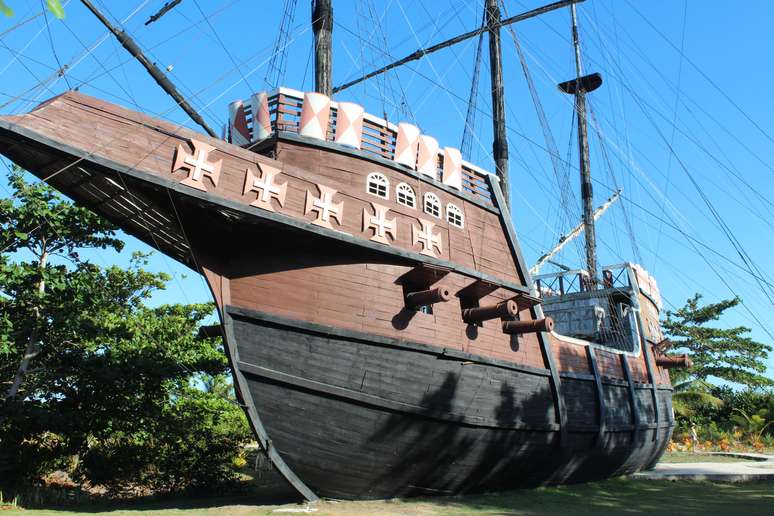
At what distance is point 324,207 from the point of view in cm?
772

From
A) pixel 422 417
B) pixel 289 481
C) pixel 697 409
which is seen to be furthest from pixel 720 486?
pixel 697 409

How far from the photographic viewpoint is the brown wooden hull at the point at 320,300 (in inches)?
262

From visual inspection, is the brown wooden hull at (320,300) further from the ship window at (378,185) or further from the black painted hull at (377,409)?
the ship window at (378,185)

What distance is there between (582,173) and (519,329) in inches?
615

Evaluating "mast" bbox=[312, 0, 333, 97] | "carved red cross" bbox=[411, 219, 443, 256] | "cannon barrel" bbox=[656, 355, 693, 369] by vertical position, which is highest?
"mast" bbox=[312, 0, 333, 97]

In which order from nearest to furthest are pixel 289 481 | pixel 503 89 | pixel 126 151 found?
pixel 126 151 < pixel 289 481 < pixel 503 89

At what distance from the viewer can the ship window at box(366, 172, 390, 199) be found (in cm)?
848

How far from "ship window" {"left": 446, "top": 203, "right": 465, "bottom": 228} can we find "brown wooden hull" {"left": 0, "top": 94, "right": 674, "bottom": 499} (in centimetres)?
27

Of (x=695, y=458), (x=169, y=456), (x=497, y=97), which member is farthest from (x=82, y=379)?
(x=695, y=458)

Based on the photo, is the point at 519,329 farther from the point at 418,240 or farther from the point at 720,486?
the point at 720,486

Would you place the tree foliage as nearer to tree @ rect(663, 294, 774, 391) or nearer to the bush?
the bush

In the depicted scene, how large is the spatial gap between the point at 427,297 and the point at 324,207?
180 centimetres

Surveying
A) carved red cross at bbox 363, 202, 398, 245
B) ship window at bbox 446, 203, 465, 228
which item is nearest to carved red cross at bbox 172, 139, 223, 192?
carved red cross at bbox 363, 202, 398, 245

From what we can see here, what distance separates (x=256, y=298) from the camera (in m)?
7.60
